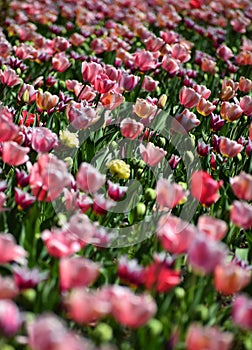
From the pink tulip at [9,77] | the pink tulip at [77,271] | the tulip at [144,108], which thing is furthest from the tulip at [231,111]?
the pink tulip at [77,271]

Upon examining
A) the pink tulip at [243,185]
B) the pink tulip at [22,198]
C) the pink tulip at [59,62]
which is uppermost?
the pink tulip at [243,185]

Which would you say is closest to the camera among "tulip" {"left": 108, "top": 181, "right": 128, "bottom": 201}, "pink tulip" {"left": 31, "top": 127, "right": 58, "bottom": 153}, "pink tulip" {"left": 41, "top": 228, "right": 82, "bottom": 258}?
"pink tulip" {"left": 41, "top": 228, "right": 82, "bottom": 258}

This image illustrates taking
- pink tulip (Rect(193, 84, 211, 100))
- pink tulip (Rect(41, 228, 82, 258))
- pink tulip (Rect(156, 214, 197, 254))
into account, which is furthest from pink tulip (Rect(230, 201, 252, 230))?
pink tulip (Rect(193, 84, 211, 100))

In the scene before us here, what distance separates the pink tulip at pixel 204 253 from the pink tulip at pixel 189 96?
1.43 m

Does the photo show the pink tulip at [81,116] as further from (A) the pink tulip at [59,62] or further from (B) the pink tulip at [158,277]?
(B) the pink tulip at [158,277]

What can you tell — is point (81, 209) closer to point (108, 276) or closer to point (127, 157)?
point (108, 276)

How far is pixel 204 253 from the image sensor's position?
4.52 feet

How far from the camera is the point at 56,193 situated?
179 centimetres

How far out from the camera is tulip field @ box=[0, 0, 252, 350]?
1.38 metres

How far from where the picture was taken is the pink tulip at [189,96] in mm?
2723

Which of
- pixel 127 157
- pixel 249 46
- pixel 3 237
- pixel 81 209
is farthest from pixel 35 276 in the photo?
pixel 249 46

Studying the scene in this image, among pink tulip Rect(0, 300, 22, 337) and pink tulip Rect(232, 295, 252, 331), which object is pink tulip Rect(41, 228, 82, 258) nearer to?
pink tulip Rect(0, 300, 22, 337)

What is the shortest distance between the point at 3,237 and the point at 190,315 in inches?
22.2

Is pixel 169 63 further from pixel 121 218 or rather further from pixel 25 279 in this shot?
pixel 25 279
